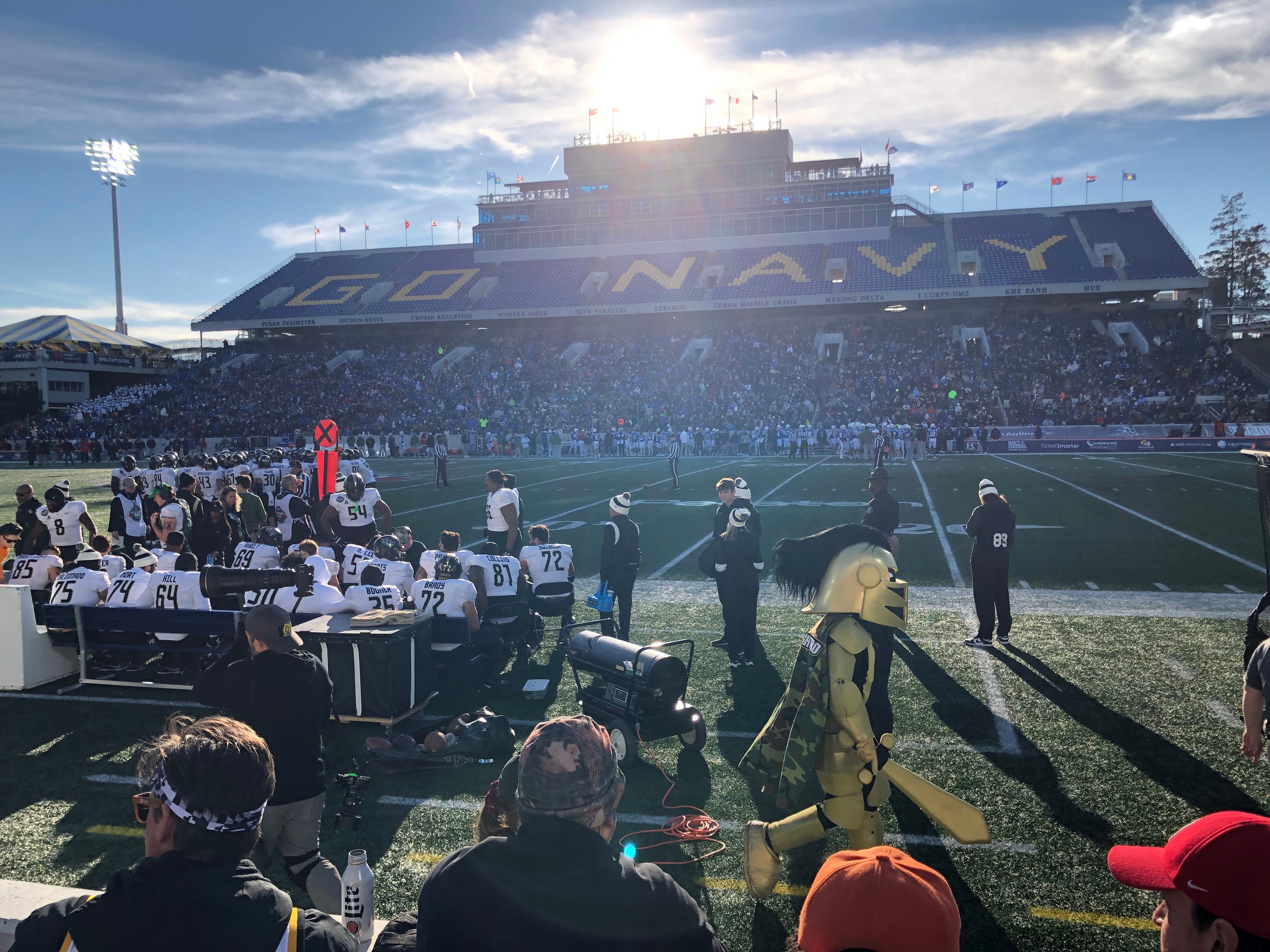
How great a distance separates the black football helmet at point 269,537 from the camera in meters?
9.90

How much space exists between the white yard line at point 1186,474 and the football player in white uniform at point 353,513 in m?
18.2

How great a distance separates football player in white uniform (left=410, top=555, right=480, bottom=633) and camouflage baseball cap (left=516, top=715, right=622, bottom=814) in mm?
5366

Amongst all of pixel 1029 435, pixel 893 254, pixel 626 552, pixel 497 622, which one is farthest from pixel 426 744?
pixel 893 254

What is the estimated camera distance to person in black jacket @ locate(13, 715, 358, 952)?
2037 millimetres

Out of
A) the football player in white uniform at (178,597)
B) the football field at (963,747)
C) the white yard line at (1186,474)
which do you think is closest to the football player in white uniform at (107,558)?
the football player in white uniform at (178,597)

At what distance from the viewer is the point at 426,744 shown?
6.25 meters

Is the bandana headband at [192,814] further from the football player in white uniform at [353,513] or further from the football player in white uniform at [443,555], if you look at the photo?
the football player in white uniform at [353,513]

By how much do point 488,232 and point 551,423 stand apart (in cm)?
2366

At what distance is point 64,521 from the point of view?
11.5 meters

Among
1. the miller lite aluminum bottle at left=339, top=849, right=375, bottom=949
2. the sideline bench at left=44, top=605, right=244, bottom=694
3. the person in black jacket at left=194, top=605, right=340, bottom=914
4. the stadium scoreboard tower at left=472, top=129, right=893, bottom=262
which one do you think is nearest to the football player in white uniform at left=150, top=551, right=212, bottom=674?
the sideline bench at left=44, top=605, right=244, bottom=694

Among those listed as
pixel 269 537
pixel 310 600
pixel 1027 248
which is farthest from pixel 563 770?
pixel 1027 248

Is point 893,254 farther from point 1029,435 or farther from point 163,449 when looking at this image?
point 163,449

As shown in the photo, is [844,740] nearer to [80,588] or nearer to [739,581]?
[739,581]

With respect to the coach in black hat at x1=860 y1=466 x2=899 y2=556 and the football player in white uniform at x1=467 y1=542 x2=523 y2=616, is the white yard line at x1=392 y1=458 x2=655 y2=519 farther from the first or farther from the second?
the coach in black hat at x1=860 y1=466 x2=899 y2=556
